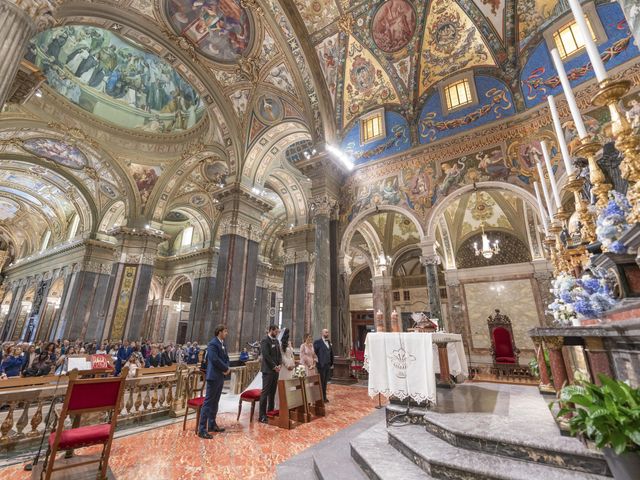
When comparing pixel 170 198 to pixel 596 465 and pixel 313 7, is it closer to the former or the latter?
pixel 313 7

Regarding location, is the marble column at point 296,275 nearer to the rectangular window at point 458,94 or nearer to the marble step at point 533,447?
the rectangular window at point 458,94

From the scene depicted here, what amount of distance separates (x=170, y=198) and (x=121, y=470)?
630 inches

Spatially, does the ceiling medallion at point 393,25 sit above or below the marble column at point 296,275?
above

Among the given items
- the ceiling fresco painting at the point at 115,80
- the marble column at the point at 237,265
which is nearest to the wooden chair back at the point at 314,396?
the marble column at the point at 237,265

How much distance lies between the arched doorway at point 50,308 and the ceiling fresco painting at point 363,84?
72.4ft

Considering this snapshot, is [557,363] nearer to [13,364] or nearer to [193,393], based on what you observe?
[193,393]

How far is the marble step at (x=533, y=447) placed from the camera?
6.73ft

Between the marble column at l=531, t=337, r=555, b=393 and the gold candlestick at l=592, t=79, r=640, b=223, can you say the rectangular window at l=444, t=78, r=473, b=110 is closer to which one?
the marble column at l=531, t=337, r=555, b=393

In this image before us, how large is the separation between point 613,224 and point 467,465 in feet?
7.20

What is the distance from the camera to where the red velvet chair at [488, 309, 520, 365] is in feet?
39.2

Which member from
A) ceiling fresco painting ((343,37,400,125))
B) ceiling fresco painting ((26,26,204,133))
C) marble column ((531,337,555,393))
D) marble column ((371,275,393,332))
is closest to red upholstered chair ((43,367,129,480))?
marble column ((531,337,555,393))

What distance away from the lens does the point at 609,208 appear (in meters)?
2.26

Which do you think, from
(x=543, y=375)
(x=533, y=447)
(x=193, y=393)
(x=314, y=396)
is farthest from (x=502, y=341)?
(x=193, y=393)

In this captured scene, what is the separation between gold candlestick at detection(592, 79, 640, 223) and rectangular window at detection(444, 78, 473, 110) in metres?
8.40
